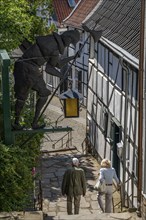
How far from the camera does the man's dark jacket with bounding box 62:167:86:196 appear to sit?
34.2 ft

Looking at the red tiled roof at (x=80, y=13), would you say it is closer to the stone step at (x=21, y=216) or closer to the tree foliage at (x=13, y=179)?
the tree foliage at (x=13, y=179)

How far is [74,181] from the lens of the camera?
10.5 metres

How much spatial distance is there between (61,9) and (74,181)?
21157mm

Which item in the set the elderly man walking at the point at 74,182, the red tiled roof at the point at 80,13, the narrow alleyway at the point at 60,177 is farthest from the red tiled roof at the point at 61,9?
the elderly man walking at the point at 74,182

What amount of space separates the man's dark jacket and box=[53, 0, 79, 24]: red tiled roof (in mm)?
20427

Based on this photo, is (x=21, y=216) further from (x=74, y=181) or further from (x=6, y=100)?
(x=74, y=181)

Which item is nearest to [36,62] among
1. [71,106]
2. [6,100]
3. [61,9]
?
[6,100]

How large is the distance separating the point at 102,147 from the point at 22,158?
802 cm

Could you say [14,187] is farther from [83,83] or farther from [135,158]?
[83,83]

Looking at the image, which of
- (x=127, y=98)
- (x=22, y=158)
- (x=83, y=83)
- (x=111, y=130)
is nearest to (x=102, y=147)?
(x=111, y=130)

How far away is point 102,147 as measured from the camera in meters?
16.4

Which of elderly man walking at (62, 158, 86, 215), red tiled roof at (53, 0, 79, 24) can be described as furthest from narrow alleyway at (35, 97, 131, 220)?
red tiled roof at (53, 0, 79, 24)

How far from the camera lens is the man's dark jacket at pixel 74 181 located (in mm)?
10414

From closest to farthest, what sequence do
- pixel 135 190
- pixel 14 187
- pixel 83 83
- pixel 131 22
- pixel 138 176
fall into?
pixel 14 187, pixel 138 176, pixel 135 190, pixel 131 22, pixel 83 83
